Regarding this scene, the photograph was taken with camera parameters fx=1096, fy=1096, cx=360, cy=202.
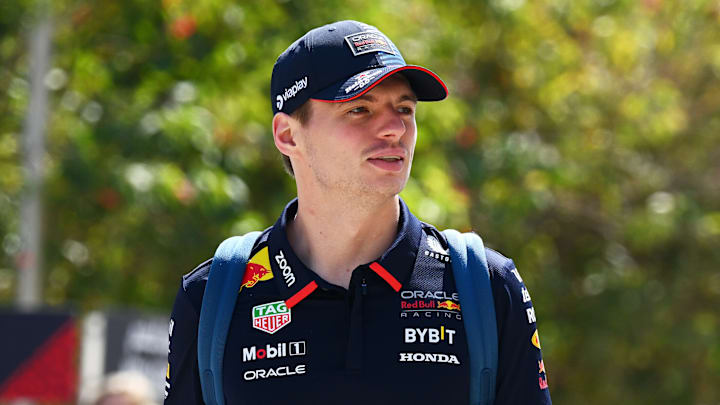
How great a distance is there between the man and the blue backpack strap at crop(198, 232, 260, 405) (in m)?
0.03

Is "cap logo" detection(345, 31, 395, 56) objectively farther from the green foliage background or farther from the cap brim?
the green foliage background

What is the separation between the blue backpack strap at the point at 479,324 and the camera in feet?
8.03

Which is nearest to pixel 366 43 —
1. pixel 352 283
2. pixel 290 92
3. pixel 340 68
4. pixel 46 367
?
pixel 340 68

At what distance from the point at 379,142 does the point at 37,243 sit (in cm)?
594

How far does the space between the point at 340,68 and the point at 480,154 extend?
723 centimetres

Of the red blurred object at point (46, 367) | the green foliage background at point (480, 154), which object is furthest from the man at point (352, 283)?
the green foliage background at point (480, 154)

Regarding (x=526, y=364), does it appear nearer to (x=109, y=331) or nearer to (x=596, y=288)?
(x=109, y=331)

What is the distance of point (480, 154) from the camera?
9.73 metres

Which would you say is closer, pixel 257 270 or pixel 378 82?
pixel 378 82

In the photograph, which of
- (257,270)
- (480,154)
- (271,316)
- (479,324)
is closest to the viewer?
(479,324)

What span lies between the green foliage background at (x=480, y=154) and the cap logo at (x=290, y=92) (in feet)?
16.7

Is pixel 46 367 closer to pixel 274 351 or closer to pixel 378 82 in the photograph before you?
pixel 274 351

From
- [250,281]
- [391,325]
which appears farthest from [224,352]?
[391,325]

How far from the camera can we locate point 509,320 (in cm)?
247
